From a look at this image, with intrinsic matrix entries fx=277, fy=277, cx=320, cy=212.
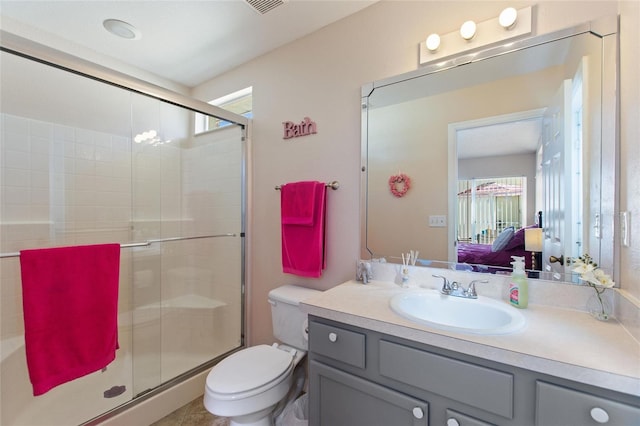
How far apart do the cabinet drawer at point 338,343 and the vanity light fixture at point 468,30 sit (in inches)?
57.1

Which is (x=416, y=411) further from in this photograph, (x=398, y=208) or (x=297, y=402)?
(x=398, y=208)

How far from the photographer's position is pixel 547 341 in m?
0.86

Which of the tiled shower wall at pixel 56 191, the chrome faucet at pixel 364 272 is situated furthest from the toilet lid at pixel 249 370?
the tiled shower wall at pixel 56 191

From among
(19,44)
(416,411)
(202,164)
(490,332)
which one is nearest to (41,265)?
(19,44)

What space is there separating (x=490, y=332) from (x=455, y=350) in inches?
5.3

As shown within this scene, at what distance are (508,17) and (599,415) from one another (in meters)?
1.48

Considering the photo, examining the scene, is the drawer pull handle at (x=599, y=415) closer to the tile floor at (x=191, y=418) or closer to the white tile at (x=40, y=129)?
the tile floor at (x=191, y=418)

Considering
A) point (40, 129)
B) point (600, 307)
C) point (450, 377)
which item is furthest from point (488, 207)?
point (40, 129)

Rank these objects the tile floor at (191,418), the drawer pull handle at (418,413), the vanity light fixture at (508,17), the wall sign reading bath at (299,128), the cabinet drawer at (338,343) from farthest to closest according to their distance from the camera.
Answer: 1. the wall sign reading bath at (299,128)
2. the tile floor at (191,418)
3. the vanity light fixture at (508,17)
4. the cabinet drawer at (338,343)
5. the drawer pull handle at (418,413)

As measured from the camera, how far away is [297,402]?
1545mm

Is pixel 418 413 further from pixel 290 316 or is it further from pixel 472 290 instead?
pixel 290 316

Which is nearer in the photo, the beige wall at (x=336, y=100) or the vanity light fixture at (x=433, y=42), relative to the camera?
the beige wall at (x=336, y=100)

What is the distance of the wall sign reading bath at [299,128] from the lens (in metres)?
1.88

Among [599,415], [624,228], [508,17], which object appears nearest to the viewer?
[599,415]
